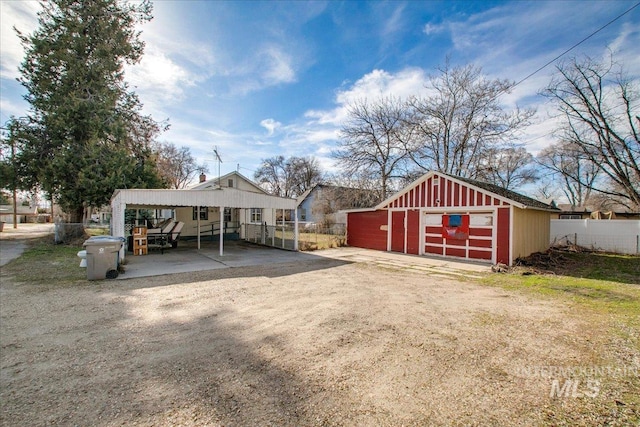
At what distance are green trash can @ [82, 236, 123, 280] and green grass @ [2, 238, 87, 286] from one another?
1.22ft

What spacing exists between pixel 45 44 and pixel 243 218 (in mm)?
14204

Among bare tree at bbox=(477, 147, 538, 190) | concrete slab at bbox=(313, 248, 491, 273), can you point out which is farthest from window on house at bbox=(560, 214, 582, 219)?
concrete slab at bbox=(313, 248, 491, 273)

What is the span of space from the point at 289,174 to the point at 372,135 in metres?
22.5

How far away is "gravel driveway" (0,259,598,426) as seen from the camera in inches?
96.3

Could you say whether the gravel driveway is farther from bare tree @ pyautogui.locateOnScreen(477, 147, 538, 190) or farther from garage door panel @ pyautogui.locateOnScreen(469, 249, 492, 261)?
bare tree @ pyautogui.locateOnScreen(477, 147, 538, 190)

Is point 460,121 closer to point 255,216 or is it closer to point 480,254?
point 480,254

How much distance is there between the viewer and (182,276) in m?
8.10

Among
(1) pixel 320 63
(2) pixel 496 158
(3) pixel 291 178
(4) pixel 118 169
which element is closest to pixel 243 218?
(4) pixel 118 169

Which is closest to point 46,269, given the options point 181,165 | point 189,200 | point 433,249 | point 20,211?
point 189,200

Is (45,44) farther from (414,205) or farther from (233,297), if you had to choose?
(414,205)

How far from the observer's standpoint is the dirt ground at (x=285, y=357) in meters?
2.44

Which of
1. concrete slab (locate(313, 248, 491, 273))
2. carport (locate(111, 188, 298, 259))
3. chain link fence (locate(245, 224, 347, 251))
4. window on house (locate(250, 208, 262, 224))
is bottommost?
concrete slab (locate(313, 248, 491, 273))

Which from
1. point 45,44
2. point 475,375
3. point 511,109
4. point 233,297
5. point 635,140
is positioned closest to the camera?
point 475,375

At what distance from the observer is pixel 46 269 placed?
883cm
